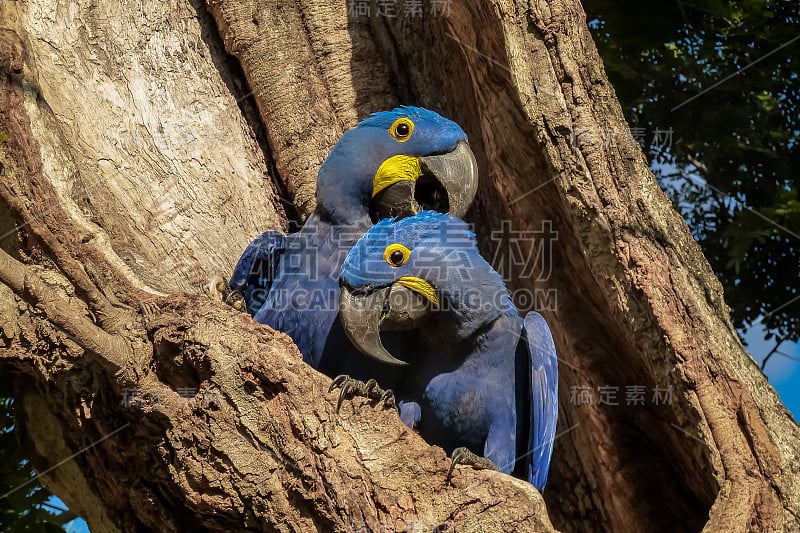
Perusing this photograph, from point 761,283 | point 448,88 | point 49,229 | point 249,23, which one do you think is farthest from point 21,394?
point 761,283

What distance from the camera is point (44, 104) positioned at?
11.3 ft

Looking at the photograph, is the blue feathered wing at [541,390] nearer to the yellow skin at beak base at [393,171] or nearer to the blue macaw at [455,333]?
the blue macaw at [455,333]

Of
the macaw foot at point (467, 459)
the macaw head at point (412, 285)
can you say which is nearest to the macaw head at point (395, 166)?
the macaw head at point (412, 285)

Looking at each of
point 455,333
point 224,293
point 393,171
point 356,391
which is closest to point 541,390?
point 455,333

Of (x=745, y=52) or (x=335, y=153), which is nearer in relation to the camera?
(x=335, y=153)

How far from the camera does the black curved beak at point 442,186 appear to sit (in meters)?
3.64

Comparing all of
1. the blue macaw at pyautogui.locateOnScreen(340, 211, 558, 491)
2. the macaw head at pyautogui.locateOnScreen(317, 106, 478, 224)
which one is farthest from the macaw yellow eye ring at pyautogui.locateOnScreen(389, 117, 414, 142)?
the blue macaw at pyautogui.locateOnScreen(340, 211, 558, 491)

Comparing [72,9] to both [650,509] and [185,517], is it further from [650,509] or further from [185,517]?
[650,509]

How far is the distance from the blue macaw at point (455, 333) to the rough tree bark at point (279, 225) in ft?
0.99

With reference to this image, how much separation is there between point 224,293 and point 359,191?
2.35ft

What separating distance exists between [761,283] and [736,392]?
1604 millimetres

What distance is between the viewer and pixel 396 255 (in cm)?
322

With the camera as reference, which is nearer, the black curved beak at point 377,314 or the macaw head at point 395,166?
the black curved beak at point 377,314

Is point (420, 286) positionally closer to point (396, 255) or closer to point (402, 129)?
point (396, 255)
